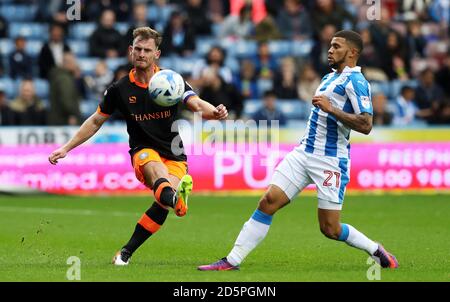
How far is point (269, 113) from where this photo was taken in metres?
21.7

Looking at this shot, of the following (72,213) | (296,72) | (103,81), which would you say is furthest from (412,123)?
(72,213)

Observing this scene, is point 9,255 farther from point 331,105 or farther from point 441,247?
point 441,247

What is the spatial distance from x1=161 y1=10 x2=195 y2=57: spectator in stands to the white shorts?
13777mm

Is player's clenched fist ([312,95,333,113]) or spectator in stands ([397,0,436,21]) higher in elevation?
player's clenched fist ([312,95,333,113])

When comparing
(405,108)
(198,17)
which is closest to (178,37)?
(198,17)

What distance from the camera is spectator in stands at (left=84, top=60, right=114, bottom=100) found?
888 inches

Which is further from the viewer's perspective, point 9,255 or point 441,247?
point 441,247

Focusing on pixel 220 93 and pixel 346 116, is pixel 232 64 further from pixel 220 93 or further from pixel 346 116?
pixel 346 116

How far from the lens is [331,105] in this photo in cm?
1008

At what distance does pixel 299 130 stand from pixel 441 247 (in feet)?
28.6

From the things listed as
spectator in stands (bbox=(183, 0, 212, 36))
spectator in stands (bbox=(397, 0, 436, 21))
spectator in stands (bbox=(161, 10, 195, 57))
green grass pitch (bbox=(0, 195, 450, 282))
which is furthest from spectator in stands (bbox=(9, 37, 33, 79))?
spectator in stands (bbox=(397, 0, 436, 21))

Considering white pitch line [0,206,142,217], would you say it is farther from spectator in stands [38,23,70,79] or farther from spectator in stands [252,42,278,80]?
spectator in stands [252,42,278,80]

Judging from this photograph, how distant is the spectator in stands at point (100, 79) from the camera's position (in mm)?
22553

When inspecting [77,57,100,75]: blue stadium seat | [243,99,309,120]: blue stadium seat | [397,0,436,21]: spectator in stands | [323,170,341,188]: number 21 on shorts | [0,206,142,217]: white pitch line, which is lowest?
[0,206,142,217]: white pitch line
